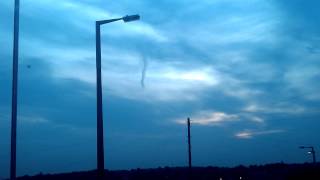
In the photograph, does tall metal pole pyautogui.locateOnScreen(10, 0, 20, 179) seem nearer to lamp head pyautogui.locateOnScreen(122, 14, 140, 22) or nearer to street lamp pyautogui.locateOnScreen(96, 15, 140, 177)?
street lamp pyautogui.locateOnScreen(96, 15, 140, 177)

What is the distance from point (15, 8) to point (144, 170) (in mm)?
102365

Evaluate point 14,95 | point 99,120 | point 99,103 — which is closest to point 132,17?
point 99,103

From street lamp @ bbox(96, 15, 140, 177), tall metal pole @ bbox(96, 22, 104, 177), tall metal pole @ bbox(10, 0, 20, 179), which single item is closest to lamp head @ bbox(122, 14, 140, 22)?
street lamp @ bbox(96, 15, 140, 177)

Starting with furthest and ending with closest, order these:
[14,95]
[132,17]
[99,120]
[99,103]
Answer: [132,17] < [99,103] < [99,120] < [14,95]

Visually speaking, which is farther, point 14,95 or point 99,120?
point 99,120

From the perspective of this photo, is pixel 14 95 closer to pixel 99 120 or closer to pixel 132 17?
pixel 99 120

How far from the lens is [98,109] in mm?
15914

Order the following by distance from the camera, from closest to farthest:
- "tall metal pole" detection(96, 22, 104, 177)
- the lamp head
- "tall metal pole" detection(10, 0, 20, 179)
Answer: "tall metal pole" detection(10, 0, 20, 179), "tall metal pole" detection(96, 22, 104, 177), the lamp head

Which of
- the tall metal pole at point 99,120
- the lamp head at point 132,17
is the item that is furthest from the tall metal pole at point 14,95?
the lamp head at point 132,17

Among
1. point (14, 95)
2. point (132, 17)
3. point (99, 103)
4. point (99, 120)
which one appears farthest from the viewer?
point (132, 17)

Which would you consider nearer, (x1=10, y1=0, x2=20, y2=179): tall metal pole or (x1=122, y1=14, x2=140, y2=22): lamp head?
(x1=10, y1=0, x2=20, y2=179): tall metal pole

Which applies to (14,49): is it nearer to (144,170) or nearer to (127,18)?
(127,18)

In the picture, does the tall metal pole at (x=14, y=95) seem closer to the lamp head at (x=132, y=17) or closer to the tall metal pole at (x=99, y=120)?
the tall metal pole at (x=99, y=120)

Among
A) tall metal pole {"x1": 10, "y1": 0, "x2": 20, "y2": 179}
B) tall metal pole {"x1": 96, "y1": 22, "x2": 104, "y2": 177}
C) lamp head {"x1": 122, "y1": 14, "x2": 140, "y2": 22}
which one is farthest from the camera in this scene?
lamp head {"x1": 122, "y1": 14, "x2": 140, "y2": 22}
